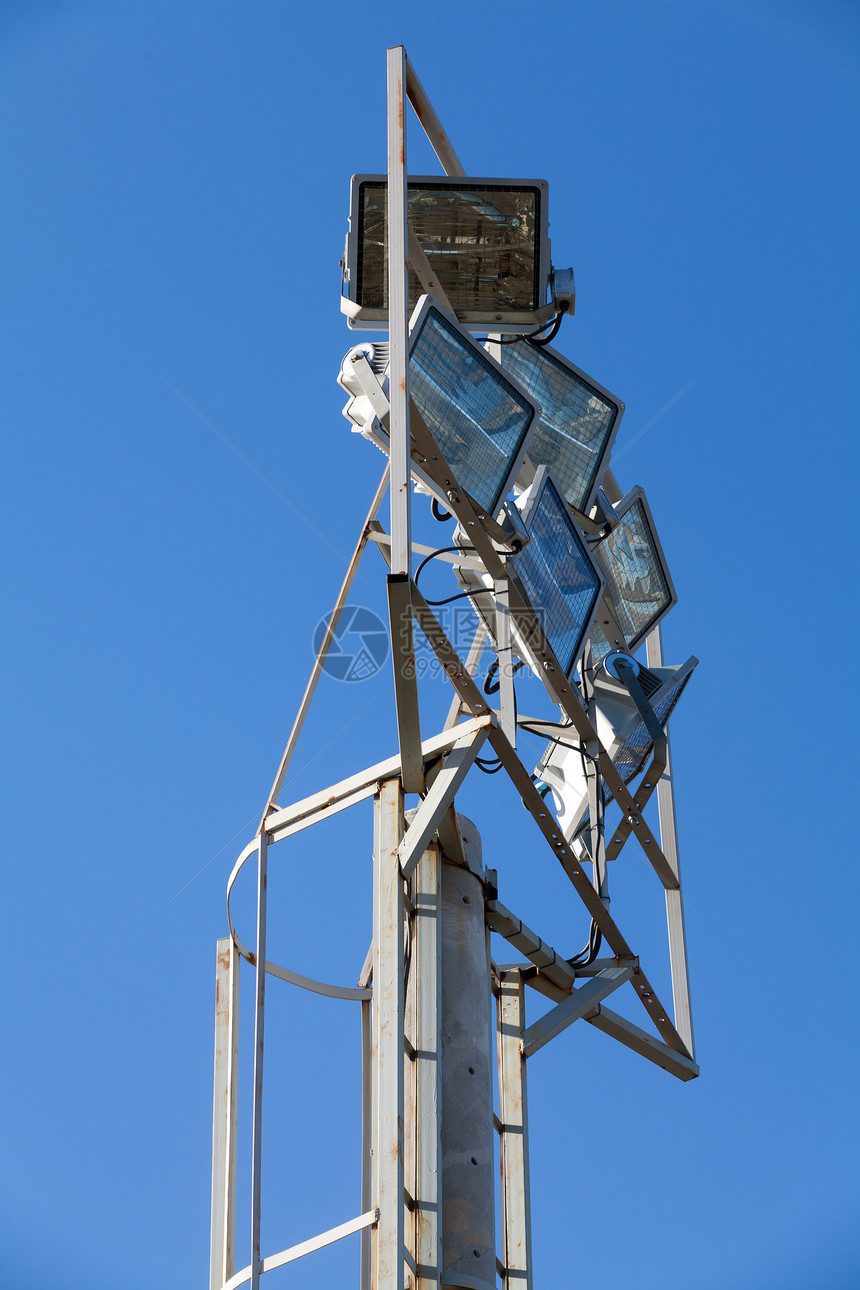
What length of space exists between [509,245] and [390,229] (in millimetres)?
1473

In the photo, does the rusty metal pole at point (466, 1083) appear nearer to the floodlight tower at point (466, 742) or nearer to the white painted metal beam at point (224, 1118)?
the floodlight tower at point (466, 742)

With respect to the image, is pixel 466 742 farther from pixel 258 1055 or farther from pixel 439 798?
pixel 258 1055

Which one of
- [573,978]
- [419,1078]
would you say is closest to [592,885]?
[573,978]

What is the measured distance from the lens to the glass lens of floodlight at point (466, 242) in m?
9.41

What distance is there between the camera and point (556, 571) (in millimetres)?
9805

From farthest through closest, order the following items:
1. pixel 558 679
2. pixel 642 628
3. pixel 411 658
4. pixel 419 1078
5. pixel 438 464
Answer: pixel 642 628, pixel 558 679, pixel 438 464, pixel 419 1078, pixel 411 658

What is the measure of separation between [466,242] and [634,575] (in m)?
3.23

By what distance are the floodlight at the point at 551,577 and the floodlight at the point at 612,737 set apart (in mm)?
998

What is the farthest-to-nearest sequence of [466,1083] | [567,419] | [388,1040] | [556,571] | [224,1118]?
[567,419] → [556,571] → [224,1118] → [466,1083] → [388,1040]

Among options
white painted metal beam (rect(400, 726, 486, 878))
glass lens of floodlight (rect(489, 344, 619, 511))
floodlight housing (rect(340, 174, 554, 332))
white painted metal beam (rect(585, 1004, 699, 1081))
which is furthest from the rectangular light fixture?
white painted metal beam (rect(585, 1004, 699, 1081))

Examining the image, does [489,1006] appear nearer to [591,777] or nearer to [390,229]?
[591,777]

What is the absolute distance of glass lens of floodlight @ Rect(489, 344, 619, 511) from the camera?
34.9 feet

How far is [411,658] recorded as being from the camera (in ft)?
24.7

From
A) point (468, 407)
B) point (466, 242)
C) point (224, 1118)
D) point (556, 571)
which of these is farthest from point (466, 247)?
point (224, 1118)
